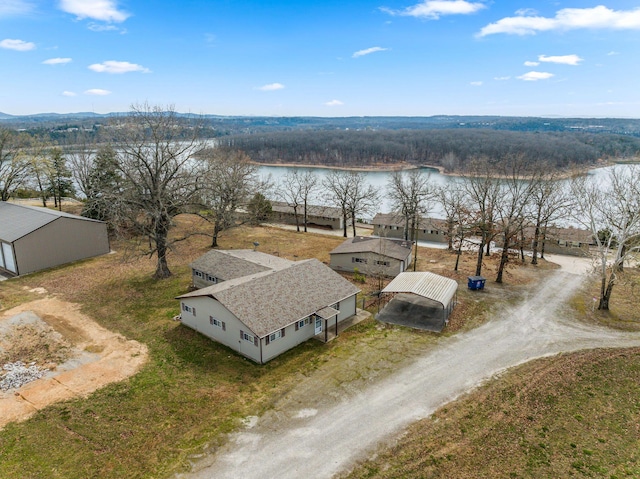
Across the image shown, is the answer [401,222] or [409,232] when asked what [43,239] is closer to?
[401,222]

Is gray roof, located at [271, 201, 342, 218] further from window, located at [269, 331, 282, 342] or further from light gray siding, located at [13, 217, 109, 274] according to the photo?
window, located at [269, 331, 282, 342]

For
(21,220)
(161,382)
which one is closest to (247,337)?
(161,382)

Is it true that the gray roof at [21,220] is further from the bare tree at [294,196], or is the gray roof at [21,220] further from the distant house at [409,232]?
the distant house at [409,232]

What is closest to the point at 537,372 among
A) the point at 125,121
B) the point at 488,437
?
the point at 488,437

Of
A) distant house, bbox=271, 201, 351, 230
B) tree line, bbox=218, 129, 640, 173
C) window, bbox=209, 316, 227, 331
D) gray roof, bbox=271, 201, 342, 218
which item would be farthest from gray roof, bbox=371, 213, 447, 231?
tree line, bbox=218, 129, 640, 173

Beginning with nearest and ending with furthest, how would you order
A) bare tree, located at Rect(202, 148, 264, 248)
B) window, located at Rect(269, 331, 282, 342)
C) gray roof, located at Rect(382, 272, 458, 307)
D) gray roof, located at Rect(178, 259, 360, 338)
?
1. window, located at Rect(269, 331, 282, 342)
2. gray roof, located at Rect(178, 259, 360, 338)
3. gray roof, located at Rect(382, 272, 458, 307)
4. bare tree, located at Rect(202, 148, 264, 248)

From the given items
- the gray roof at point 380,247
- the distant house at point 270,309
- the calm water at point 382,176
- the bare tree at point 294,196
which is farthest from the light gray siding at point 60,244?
the calm water at point 382,176

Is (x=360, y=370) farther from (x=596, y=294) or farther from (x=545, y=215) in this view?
(x=545, y=215)
